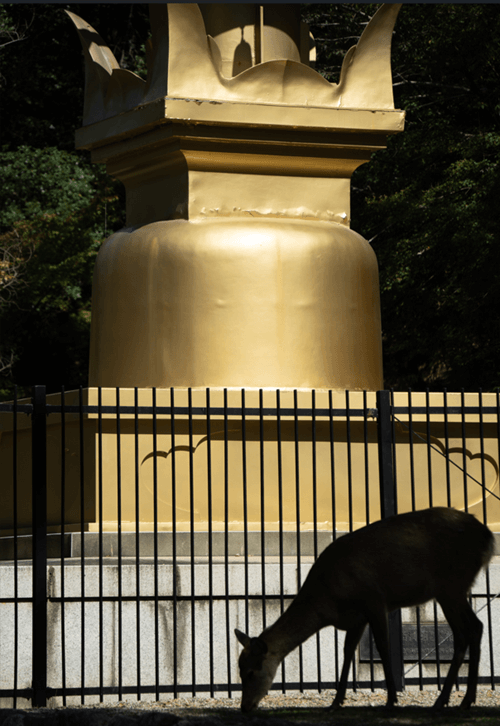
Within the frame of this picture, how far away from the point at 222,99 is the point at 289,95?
751 millimetres

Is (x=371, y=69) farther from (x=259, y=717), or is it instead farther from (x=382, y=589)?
(x=259, y=717)

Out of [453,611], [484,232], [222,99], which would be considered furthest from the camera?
[484,232]

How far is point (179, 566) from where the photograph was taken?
877cm

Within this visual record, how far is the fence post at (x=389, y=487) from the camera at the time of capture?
848 centimetres

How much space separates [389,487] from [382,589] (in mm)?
2145

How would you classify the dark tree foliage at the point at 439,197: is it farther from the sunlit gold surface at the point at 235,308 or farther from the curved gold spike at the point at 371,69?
the sunlit gold surface at the point at 235,308

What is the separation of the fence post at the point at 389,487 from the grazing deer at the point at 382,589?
1.60 m

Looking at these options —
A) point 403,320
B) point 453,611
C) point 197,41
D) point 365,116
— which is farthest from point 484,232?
point 453,611

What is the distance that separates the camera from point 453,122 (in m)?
22.5

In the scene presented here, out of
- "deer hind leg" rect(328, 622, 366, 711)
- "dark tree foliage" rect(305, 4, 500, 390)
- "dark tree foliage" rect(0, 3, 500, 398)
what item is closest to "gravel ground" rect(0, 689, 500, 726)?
"deer hind leg" rect(328, 622, 366, 711)

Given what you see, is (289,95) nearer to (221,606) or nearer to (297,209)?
(297,209)

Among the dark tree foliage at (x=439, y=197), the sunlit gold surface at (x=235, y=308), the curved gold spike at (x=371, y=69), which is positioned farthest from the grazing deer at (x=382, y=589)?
the dark tree foliage at (x=439, y=197)

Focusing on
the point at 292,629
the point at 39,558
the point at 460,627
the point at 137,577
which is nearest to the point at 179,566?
the point at 137,577

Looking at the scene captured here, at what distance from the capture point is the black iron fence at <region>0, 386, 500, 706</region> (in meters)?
8.39
